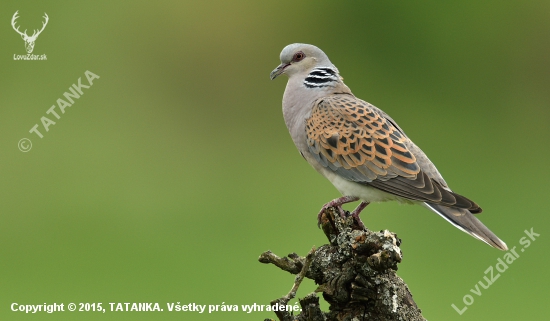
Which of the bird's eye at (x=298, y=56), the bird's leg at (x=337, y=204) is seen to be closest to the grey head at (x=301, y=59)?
the bird's eye at (x=298, y=56)

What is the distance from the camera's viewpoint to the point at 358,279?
2.47 metres

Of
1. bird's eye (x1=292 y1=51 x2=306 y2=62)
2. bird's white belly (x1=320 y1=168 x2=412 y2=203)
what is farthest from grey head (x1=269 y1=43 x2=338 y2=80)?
bird's white belly (x1=320 y1=168 x2=412 y2=203)

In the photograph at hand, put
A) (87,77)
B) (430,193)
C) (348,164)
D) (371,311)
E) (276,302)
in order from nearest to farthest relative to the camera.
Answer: (276,302) < (371,311) < (430,193) < (348,164) < (87,77)

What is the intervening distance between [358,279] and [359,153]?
1.35 meters

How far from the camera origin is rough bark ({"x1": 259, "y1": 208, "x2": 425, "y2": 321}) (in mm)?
2354

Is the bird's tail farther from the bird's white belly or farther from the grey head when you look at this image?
the grey head

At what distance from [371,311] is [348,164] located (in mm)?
1390

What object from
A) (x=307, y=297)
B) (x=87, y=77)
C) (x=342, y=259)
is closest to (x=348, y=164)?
(x=342, y=259)

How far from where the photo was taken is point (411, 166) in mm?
3631

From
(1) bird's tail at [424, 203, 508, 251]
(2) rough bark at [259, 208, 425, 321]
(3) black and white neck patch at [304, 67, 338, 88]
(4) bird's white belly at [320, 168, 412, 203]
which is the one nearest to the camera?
(2) rough bark at [259, 208, 425, 321]

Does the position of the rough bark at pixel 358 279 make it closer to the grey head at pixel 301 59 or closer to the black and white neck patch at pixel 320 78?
the black and white neck patch at pixel 320 78

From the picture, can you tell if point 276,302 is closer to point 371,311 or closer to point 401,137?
point 371,311

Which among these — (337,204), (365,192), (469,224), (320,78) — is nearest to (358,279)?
(469,224)

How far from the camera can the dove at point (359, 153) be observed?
3.48 m
